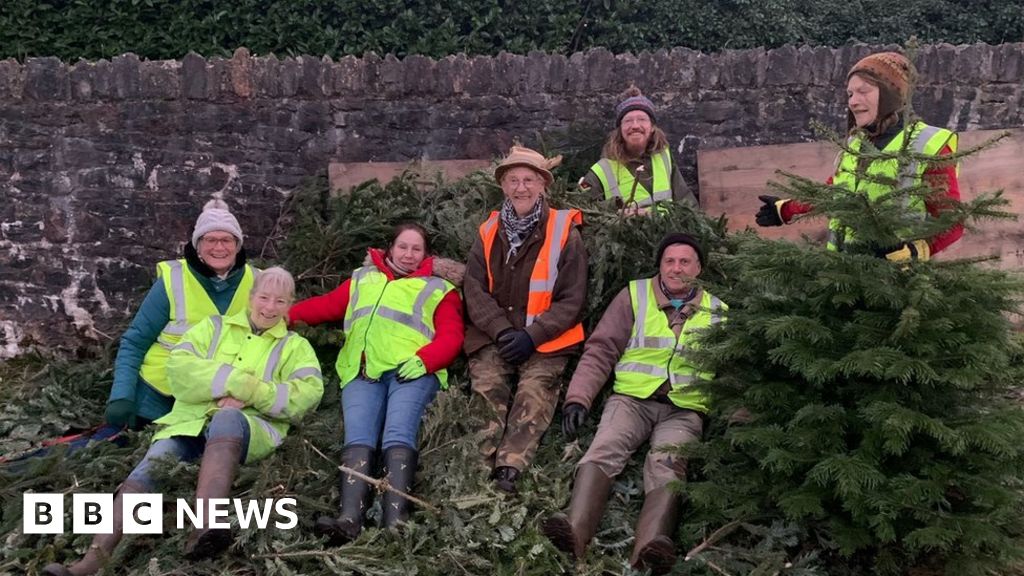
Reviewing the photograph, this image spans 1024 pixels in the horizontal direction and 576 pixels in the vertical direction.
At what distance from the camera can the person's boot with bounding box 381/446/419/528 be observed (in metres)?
4.51

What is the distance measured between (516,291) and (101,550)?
8.38 ft

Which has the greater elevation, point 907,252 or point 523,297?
point 907,252

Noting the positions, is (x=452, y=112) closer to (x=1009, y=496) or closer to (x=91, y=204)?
(x=91, y=204)

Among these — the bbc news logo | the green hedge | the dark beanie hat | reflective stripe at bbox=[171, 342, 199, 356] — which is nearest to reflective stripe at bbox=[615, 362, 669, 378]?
the dark beanie hat

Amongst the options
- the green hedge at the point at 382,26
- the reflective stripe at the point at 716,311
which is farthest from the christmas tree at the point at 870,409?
the green hedge at the point at 382,26

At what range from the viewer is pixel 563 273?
5.52 metres

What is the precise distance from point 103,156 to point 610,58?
156 inches

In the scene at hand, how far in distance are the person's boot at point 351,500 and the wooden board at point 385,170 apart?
2.87 metres

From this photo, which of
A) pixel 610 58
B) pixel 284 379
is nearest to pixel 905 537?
pixel 284 379

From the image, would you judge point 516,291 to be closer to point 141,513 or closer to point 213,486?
point 213,486

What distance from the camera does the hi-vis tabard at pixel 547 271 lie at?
5.48 metres

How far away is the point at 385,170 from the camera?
7.27 meters

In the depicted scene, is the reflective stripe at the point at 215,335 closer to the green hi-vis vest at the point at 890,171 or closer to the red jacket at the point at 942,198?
the red jacket at the point at 942,198

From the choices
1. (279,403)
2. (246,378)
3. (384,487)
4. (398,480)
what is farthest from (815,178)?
(246,378)
